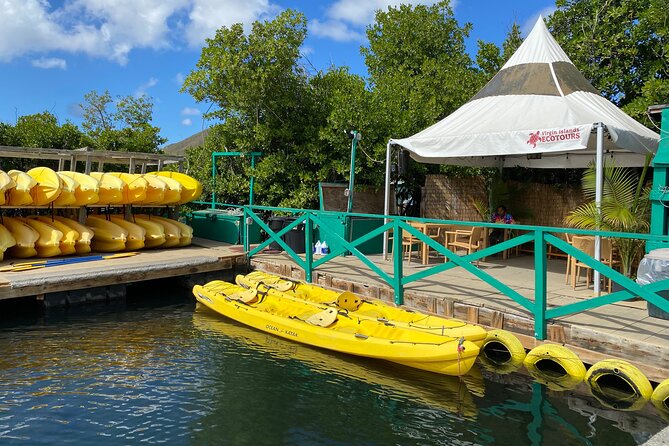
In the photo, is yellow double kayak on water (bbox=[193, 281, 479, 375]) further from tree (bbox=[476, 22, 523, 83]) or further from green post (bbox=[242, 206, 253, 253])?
tree (bbox=[476, 22, 523, 83])

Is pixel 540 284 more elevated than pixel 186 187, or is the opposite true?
pixel 186 187

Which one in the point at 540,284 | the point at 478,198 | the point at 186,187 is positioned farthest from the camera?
the point at 478,198

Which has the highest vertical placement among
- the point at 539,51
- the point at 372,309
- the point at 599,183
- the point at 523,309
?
the point at 539,51

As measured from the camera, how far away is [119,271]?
26.6 ft

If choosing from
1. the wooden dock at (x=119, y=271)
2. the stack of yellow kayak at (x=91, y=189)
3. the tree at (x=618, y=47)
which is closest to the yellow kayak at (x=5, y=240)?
the wooden dock at (x=119, y=271)

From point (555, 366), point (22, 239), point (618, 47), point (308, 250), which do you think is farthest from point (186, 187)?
point (618, 47)

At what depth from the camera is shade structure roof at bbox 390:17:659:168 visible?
692 cm

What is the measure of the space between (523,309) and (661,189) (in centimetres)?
226

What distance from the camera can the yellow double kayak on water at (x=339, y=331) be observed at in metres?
5.41

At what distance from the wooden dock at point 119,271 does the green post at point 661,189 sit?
6.57 meters

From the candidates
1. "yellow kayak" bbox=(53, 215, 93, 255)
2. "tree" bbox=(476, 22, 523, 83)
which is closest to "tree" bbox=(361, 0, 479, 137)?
"tree" bbox=(476, 22, 523, 83)

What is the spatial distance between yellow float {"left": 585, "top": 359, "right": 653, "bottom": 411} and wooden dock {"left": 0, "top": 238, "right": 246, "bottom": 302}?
20.6ft

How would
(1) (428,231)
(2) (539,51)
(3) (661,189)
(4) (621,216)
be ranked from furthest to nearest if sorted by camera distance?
(1) (428,231) → (2) (539,51) → (4) (621,216) → (3) (661,189)

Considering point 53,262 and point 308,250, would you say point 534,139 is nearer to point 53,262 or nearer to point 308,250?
point 308,250
